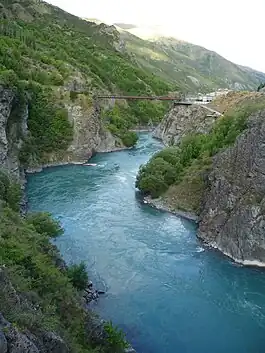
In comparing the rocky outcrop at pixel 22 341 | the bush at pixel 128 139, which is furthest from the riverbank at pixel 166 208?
the rocky outcrop at pixel 22 341

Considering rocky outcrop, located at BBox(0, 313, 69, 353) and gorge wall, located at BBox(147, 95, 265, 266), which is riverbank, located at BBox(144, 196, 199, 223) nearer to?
gorge wall, located at BBox(147, 95, 265, 266)

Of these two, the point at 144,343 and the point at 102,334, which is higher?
the point at 102,334

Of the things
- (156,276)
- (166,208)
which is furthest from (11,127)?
(156,276)

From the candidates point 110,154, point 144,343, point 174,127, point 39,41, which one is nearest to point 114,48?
point 39,41

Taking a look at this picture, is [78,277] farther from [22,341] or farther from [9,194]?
[22,341]

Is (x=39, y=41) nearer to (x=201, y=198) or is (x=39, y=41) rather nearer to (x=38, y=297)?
(x=201, y=198)
